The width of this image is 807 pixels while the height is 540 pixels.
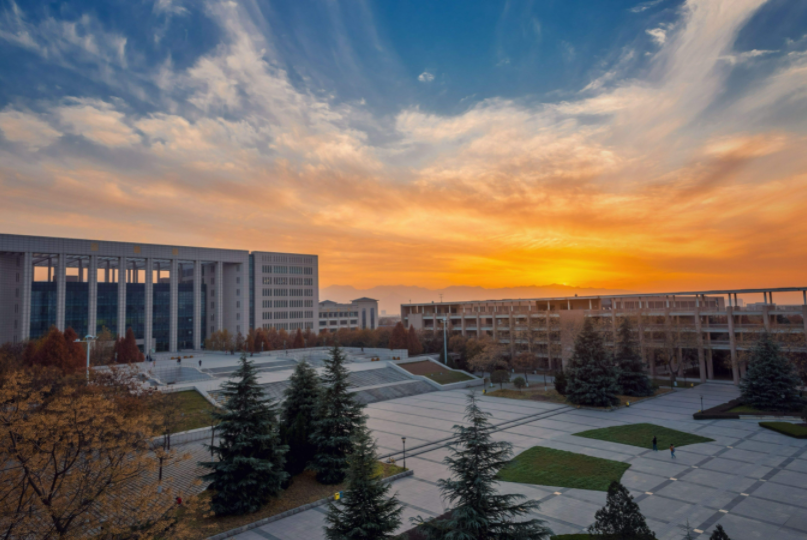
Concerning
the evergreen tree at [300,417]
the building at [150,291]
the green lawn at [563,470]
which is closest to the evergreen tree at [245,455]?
the evergreen tree at [300,417]

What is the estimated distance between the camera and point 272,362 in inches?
2136

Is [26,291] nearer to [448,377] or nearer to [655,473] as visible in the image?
[448,377]

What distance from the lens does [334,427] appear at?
71.3 feet

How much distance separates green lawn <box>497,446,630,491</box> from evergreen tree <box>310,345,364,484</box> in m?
7.67

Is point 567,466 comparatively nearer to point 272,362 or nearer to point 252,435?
point 252,435

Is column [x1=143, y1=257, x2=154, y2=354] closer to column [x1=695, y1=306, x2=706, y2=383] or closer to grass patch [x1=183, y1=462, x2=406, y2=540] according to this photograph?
grass patch [x1=183, y1=462, x2=406, y2=540]

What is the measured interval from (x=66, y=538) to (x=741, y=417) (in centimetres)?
3989

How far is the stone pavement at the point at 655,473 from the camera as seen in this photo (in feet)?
54.3

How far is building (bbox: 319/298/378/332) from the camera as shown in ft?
409

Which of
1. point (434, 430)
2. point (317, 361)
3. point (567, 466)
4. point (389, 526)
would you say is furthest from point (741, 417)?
point (317, 361)

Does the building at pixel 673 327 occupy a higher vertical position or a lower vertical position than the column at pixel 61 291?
lower

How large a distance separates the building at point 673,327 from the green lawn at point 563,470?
873 inches

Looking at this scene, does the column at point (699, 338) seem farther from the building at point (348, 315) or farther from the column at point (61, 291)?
the building at point (348, 315)

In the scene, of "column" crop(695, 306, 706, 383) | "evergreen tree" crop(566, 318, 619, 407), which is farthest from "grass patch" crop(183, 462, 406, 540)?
"column" crop(695, 306, 706, 383)
